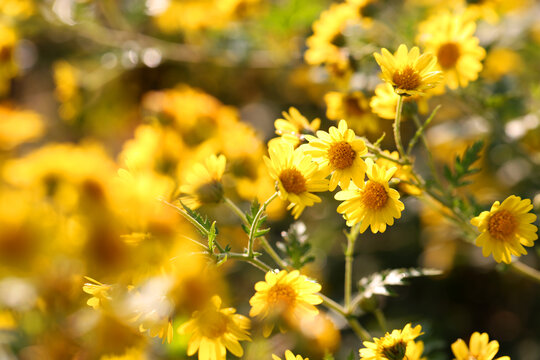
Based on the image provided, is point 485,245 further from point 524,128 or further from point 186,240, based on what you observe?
point 524,128

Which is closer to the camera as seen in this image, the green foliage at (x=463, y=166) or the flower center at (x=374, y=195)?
the flower center at (x=374, y=195)

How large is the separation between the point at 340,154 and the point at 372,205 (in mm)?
139

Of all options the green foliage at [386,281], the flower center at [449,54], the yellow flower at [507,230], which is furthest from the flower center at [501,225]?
the flower center at [449,54]

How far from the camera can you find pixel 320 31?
1.79 meters

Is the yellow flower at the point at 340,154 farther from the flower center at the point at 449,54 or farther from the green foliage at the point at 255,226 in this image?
the flower center at the point at 449,54

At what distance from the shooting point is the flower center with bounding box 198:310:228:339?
106cm

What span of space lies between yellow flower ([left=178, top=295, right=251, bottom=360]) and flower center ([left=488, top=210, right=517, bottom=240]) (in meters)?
0.59

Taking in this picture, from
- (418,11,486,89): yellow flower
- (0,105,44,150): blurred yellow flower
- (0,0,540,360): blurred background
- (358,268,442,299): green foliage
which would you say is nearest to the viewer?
(0,0,540,360): blurred background

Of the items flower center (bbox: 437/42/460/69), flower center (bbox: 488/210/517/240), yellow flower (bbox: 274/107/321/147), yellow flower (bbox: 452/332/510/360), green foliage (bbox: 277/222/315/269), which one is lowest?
yellow flower (bbox: 452/332/510/360)

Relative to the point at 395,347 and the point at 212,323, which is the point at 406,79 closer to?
the point at 395,347

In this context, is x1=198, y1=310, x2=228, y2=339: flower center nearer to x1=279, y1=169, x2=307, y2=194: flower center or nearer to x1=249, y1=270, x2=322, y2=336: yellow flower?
x1=249, y1=270, x2=322, y2=336: yellow flower

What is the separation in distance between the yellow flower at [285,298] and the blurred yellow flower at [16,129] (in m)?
1.77

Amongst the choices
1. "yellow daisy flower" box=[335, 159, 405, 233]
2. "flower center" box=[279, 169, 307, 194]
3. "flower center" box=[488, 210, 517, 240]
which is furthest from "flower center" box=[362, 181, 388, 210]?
"flower center" box=[488, 210, 517, 240]

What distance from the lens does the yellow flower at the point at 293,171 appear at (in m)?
1.10
